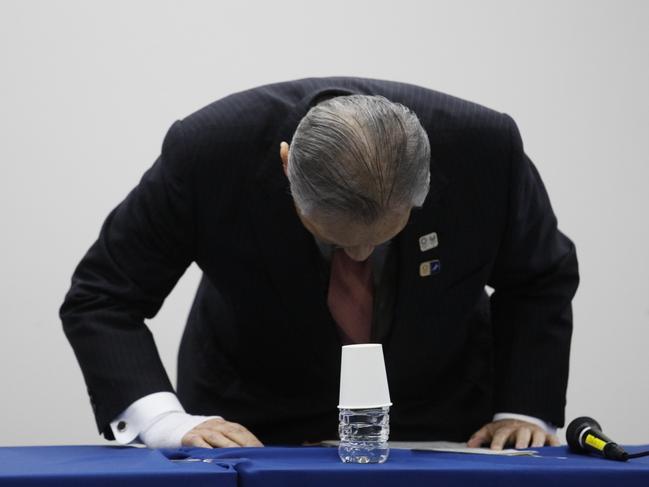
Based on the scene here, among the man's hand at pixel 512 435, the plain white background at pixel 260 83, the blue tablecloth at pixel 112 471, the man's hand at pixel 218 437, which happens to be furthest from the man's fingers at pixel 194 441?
the plain white background at pixel 260 83

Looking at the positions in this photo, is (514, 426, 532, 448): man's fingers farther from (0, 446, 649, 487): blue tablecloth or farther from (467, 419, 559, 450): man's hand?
(0, 446, 649, 487): blue tablecloth

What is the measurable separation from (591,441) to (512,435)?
38 cm

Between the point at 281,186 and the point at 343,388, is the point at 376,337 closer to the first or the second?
the point at 281,186

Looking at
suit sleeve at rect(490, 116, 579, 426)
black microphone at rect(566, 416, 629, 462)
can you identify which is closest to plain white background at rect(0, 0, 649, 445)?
suit sleeve at rect(490, 116, 579, 426)

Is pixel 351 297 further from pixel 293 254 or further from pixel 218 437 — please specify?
pixel 218 437

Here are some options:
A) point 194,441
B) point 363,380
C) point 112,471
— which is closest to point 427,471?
point 363,380

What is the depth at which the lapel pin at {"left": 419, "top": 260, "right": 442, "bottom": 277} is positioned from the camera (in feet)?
5.99

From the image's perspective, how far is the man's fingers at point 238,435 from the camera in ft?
5.12

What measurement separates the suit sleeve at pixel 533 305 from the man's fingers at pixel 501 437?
0.29 ft

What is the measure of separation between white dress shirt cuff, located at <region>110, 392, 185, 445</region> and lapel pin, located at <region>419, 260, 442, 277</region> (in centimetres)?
51

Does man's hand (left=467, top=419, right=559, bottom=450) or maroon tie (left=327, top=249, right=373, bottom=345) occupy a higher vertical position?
maroon tie (left=327, top=249, right=373, bottom=345)

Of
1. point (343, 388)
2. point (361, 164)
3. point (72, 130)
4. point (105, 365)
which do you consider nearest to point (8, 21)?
Result: point (72, 130)

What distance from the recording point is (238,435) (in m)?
1.58

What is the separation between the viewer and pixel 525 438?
179 cm
